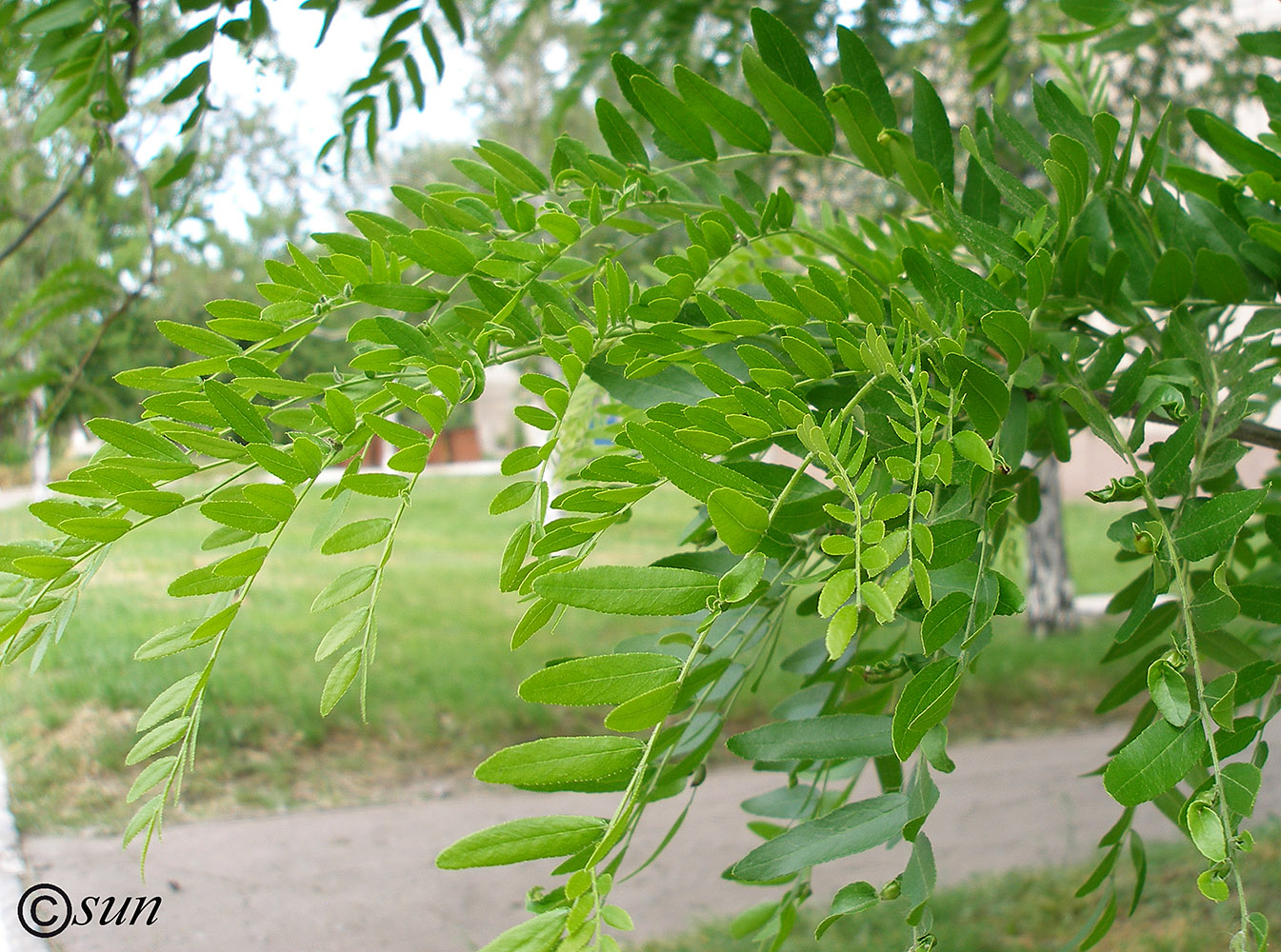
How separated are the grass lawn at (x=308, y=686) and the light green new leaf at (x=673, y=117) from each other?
149cm

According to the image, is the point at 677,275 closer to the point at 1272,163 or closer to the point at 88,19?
the point at 1272,163

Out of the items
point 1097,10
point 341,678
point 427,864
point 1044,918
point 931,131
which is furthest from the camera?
point 427,864

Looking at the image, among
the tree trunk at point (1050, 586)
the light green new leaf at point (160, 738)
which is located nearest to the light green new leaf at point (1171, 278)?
the light green new leaf at point (160, 738)

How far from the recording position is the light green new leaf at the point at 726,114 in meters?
0.61

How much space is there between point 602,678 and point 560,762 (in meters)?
0.04

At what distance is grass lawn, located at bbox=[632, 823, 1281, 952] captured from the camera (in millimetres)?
2236

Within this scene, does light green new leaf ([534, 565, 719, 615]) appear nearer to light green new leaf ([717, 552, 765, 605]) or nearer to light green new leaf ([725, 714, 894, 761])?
light green new leaf ([717, 552, 765, 605])

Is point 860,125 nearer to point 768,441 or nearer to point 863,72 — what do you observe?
point 863,72

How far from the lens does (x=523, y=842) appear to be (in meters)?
0.41

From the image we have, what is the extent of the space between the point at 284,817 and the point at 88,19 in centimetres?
250

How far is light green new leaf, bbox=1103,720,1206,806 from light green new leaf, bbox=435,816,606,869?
0.23 metres

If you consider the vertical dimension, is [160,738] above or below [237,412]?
below

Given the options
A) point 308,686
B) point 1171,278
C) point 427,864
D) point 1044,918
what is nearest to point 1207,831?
point 1171,278

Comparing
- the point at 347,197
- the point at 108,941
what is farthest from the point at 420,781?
the point at 347,197
